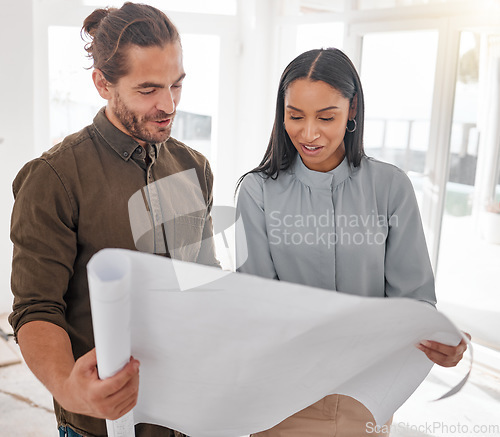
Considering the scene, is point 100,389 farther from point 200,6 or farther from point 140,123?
point 200,6

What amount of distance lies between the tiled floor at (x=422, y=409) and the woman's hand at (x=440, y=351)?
66.9 inches

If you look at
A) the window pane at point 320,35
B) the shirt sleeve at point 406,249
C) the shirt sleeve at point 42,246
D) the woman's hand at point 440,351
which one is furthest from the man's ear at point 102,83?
the window pane at point 320,35

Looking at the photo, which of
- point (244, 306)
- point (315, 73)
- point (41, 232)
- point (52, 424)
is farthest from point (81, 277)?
point (52, 424)

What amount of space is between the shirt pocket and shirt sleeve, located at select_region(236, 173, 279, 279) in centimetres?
9

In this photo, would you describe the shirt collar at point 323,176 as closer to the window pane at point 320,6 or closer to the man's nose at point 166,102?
the man's nose at point 166,102

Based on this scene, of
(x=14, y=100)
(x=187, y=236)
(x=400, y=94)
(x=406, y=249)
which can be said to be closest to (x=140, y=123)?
(x=187, y=236)

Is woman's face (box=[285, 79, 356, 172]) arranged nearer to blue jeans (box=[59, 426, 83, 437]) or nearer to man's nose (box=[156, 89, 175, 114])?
man's nose (box=[156, 89, 175, 114])

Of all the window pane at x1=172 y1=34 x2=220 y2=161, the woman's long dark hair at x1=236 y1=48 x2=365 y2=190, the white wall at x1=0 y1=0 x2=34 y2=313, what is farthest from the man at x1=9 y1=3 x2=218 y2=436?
the window pane at x1=172 y1=34 x2=220 y2=161

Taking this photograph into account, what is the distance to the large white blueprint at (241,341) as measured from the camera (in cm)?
63

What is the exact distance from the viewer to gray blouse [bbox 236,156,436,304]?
111 centimetres

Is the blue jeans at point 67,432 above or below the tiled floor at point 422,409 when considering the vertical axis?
above

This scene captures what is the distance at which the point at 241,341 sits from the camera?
0.74 metres

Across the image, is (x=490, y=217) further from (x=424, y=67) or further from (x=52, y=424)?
(x=52, y=424)

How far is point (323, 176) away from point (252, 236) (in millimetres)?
197
